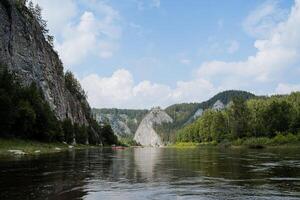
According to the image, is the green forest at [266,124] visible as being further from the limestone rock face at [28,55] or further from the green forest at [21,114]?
the green forest at [21,114]

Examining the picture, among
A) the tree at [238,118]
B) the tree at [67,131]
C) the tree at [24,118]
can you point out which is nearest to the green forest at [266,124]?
the tree at [238,118]

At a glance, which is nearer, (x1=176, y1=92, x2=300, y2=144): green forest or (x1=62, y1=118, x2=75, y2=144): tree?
(x1=62, y1=118, x2=75, y2=144): tree

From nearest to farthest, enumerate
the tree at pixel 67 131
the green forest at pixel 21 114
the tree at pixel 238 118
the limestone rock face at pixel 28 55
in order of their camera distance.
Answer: the green forest at pixel 21 114
the limestone rock face at pixel 28 55
the tree at pixel 67 131
the tree at pixel 238 118

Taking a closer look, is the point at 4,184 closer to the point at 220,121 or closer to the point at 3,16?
the point at 3,16

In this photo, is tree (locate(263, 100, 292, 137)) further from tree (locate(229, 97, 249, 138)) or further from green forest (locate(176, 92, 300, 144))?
tree (locate(229, 97, 249, 138))

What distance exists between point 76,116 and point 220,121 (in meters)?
67.9

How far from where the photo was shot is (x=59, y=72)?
169 meters

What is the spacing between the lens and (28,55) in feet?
405

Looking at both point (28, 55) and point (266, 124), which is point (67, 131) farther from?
point (266, 124)

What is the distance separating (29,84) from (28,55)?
10.3 m

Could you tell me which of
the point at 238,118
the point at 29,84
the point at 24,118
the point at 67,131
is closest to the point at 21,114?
the point at 24,118

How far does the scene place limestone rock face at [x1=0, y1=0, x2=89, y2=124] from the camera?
109 metres

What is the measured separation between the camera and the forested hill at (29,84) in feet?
269

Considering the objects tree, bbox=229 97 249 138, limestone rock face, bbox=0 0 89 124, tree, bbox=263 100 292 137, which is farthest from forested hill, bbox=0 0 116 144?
tree, bbox=263 100 292 137
